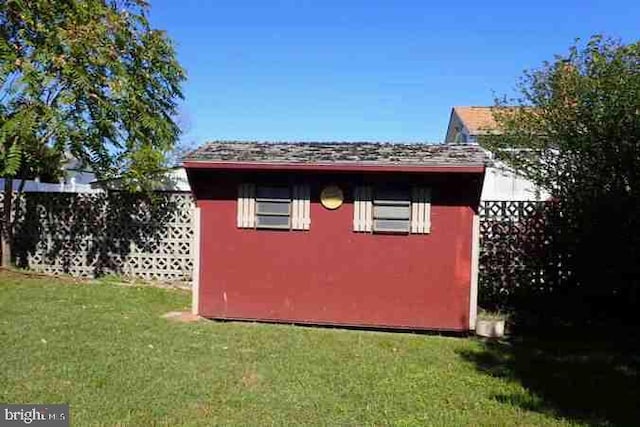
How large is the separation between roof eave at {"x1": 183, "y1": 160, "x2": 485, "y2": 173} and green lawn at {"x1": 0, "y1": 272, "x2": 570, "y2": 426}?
207 centimetres

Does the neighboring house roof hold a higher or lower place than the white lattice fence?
higher

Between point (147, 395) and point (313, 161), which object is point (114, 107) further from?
point (147, 395)

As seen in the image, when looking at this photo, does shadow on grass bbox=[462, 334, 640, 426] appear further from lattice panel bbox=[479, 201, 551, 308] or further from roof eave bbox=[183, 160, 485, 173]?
roof eave bbox=[183, 160, 485, 173]

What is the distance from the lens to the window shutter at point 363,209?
7602mm

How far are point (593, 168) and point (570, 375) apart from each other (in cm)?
322

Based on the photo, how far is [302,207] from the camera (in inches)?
305

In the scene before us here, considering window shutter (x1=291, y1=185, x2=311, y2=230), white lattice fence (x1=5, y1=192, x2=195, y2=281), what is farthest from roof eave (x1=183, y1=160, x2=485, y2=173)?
white lattice fence (x1=5, y1=192, x2=195, y2=281)

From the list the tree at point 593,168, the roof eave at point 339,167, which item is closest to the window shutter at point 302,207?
the roof eave at point 339,167

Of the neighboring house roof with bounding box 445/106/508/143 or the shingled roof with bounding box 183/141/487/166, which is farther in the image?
the neighboring house roof with bounding box 445/106/508/143

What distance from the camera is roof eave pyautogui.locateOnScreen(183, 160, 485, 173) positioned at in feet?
23.4

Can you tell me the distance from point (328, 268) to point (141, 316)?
2662 mm

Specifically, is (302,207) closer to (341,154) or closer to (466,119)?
(341,154)

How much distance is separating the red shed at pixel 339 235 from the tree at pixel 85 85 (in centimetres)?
308

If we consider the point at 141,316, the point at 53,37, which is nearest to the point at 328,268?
the point at 141,316
